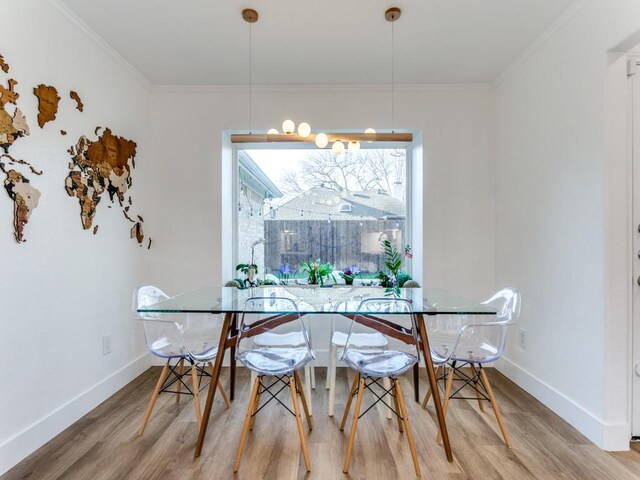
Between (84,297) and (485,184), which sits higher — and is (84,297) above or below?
below

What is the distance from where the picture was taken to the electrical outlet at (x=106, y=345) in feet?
8.59

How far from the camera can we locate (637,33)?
1828 mm

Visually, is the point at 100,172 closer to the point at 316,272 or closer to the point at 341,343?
the point at 316,272

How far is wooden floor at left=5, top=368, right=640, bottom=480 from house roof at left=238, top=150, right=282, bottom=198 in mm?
2074

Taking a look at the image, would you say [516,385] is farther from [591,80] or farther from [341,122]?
[341,122]

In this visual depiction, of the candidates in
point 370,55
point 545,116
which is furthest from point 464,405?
point 370,55

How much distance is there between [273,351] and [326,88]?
7.84 ft

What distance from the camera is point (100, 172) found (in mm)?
2617

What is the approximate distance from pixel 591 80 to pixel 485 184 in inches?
49.6

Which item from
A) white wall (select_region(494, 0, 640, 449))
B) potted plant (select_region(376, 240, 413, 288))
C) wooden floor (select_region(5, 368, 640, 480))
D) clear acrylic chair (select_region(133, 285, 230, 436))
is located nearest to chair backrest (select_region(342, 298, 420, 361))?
wooden floor (select_region(5, 368, 640, 480))

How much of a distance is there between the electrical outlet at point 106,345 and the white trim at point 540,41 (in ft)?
12.5

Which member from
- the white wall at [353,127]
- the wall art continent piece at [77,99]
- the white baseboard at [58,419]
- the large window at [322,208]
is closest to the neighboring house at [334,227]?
the large window at [322,208]

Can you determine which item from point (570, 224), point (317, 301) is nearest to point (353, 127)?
point (317, 301)

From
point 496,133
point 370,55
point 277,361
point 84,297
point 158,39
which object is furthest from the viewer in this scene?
point 496,133
